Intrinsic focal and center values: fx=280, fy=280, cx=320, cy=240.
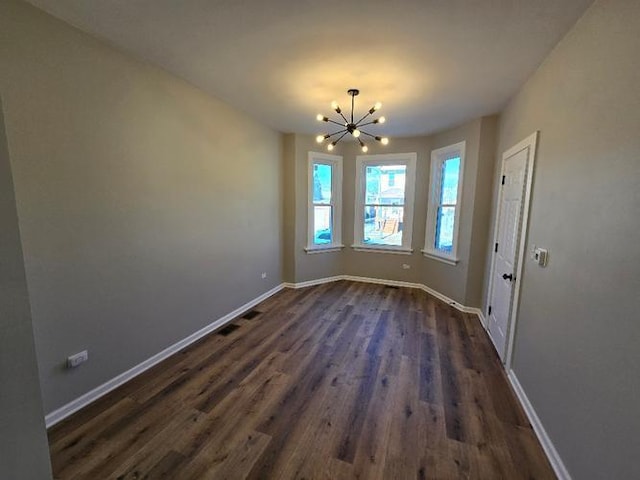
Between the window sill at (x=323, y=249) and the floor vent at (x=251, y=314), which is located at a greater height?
the window sill at (x=323, y=249)

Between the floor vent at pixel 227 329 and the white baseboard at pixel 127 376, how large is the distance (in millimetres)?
85

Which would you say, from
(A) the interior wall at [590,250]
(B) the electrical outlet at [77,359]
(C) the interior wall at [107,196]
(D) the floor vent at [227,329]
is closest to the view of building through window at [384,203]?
(C) the interior wall at [107,196]

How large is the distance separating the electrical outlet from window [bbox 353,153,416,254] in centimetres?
406

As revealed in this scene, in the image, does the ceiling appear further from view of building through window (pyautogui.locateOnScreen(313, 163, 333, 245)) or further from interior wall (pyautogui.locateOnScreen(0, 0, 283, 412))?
view of building through window (pyautogui.locateOnScreen(313, 163, 333, 245))

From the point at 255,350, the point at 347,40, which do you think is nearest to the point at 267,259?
the point at 255,350

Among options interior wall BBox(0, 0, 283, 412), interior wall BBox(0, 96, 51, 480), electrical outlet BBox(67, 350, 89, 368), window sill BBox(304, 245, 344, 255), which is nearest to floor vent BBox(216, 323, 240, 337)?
interior wall BBox(0, 0, 283, 412)

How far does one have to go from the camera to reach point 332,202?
5.06 metres

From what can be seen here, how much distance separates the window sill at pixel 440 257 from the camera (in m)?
4.07

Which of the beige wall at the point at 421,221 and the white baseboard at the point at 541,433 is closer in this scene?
the white baseboard at the point at 541,433

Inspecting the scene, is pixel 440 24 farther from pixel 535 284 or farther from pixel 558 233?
pixel 535 284

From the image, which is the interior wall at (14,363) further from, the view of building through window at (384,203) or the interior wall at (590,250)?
the view of building through window at (384,203)

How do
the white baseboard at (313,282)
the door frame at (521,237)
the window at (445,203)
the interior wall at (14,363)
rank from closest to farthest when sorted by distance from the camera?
the interior wall at (14,363) → the door frame at (521,237) → the window at (445,203) → the white baseboard at (313,282)

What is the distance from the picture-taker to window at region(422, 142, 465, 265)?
160 inches

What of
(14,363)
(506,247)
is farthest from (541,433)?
(14,363)
